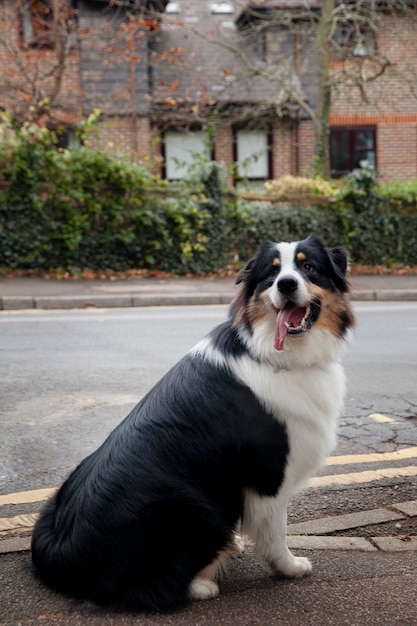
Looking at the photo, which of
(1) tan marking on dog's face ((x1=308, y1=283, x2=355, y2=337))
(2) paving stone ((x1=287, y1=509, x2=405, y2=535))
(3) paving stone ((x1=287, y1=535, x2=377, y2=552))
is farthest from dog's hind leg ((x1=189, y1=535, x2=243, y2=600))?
(1) tan marking on dog's face ((x1=308, y1=283, x2=355, y2=337))

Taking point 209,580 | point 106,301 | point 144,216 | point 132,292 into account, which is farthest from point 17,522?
point 144,216

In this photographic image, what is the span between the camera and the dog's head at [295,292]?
3016mm

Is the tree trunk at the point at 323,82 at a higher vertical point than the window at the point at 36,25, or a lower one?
lower

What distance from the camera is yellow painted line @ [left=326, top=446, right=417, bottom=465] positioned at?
4.66m

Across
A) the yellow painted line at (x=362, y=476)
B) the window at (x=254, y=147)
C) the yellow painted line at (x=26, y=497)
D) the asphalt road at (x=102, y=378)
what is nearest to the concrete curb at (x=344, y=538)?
the yellow painted line at (x=26, y=497)

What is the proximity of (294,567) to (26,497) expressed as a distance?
1750mm

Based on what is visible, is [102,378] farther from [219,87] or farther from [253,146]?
[253,146]

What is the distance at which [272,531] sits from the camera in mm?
2992

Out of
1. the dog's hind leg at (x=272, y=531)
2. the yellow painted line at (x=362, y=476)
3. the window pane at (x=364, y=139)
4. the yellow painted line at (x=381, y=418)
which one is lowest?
the yellow painted line at (x=362, y=476)

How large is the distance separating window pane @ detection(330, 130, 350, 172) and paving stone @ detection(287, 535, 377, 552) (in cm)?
2316

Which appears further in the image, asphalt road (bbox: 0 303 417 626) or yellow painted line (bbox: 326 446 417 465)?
yellow painted line (bbox: 326 446 417 465)

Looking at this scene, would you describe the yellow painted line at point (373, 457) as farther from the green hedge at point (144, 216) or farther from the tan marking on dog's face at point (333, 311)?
the green hedge at point (144, 216)

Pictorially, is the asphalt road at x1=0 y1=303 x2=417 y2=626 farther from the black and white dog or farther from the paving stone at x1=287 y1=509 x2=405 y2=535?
the black and white dog

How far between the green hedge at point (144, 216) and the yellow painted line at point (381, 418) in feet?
33.1
